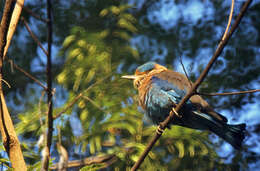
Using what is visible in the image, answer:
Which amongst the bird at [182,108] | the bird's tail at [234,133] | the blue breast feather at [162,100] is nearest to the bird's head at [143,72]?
the bird at [182,108]

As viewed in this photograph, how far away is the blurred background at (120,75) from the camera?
13.5ft

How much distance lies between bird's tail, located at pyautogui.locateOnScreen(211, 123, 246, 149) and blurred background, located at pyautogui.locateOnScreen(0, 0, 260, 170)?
206 millimetres

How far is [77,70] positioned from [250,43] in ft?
9.82

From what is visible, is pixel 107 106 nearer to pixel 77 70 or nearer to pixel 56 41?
pixel 77 70

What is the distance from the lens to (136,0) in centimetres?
616

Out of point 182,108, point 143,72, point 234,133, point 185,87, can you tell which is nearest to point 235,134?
point 234,133

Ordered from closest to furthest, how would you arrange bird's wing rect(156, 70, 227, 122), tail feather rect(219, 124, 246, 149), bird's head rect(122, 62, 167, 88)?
tail feather rect(219, 124, 246, 149), bird's wing rect(156, 70, 227, 122), bird's head rect(122, 62, 167, 88)

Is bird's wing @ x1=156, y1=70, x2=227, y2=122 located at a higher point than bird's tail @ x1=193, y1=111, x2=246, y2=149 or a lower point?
higher

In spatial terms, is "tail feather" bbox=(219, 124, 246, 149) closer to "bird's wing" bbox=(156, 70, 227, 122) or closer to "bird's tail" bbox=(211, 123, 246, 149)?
"bird's tail" bbox=(211, 123, 246, 149)

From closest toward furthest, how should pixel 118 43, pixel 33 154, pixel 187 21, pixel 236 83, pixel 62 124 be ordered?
pixel 33 154, pixel 62 124, pixel 118 43, pixel 236 83, pixel 187 21

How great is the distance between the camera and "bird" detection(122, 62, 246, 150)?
3.47 metres

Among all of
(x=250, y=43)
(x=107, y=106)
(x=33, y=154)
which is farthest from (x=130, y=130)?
(x=250, y=43)

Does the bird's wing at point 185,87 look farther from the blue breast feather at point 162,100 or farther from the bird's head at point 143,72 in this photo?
the bird's head at point 143,72

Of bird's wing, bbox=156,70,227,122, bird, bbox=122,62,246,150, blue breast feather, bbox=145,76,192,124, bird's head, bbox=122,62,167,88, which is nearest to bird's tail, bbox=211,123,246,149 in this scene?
bird, bbox=122,62,246,150
